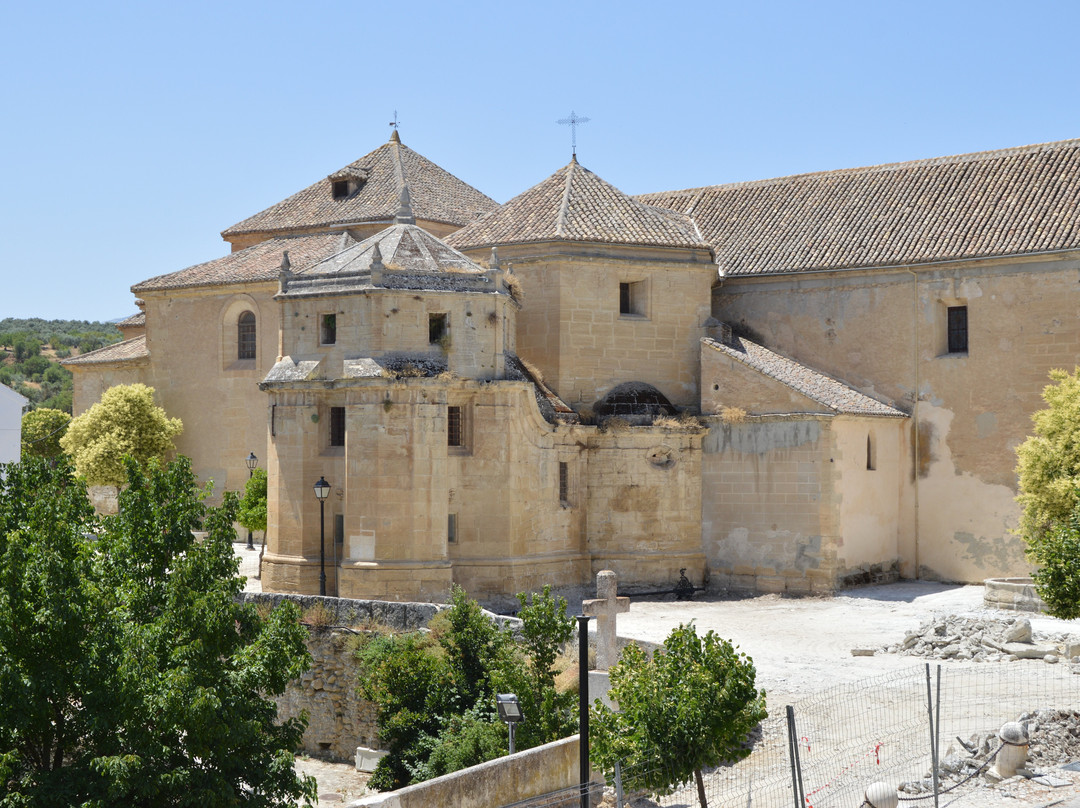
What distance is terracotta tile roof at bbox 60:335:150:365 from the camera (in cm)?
3772

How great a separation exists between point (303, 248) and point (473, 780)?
23.3m

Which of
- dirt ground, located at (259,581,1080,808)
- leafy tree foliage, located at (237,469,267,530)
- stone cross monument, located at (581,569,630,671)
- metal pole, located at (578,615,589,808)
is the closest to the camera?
metal pole, located at (578,615,589,808)

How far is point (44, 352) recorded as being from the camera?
90062 millimetres

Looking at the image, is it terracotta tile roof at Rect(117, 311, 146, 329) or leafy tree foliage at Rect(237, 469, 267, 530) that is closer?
leafy tree foliage at Rect(237, 469, 267, 530)

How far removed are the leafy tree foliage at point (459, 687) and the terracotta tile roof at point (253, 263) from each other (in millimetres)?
15380

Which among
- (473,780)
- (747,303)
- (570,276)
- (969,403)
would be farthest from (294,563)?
(969,403)

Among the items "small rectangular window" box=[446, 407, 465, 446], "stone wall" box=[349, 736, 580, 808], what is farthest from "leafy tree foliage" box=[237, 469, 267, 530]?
"stone wall" box=[349, 736, 580, 808]

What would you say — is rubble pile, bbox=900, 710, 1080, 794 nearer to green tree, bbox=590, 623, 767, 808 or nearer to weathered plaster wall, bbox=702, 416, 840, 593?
green tree, bbox=590, 623, 767, 808

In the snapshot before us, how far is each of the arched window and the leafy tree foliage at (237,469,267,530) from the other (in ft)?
18.6

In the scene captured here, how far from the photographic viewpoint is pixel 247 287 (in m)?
35.5

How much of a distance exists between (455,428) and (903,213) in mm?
13051

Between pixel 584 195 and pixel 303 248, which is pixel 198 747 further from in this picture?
Answer: pixel 303 248

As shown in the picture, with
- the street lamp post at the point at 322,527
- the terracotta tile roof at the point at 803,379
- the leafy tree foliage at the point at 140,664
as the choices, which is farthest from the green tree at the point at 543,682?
the terracotta tile roof at the point at 803,379

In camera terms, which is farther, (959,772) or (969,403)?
(969,403)
